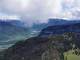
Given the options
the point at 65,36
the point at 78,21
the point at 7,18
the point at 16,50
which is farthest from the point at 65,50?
the point at 7,18

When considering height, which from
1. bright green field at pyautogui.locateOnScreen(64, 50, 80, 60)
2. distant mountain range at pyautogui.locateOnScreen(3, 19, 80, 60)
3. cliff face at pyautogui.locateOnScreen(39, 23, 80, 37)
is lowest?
bright green field at pyautogui.locateOnScreen(64, 50, 80, 60)

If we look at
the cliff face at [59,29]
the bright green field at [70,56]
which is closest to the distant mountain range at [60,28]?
the cliff face at [59,29]

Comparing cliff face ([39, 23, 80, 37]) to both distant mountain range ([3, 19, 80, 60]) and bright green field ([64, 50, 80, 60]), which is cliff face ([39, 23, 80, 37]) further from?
bright green field ([64, 50, 80, 60])

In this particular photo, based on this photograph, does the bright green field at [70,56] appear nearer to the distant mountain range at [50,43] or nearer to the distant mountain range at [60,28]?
the distant mountain range at [50,43]

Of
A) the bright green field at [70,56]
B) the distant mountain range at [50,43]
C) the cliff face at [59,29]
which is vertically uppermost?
the cliff face at [59,29]

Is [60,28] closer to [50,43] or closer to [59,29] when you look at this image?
[59,29]

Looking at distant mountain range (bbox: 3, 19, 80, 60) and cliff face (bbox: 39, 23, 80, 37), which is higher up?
cliff face (bbox: 39, 23, 80, 37)

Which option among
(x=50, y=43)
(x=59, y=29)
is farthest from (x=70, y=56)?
(x=59, y=29)

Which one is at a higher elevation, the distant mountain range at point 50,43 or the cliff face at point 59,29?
the cliff face at point 59,29

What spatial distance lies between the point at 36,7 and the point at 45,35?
70 cm

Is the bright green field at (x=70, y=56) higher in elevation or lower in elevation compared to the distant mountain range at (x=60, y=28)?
lower

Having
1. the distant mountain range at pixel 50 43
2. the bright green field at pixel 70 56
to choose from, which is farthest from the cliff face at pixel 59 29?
the bright green field at pixel 70 56

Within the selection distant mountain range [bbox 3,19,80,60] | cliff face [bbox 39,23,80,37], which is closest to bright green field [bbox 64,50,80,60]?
distant mountain range [bbox 3,19,80,60]

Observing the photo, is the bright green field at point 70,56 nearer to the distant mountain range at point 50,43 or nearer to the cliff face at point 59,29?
the distant mountain range at point 50,43
